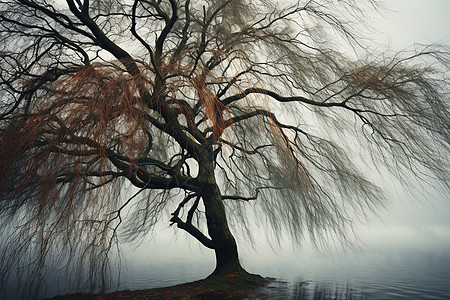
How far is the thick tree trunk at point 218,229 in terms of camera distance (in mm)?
4094

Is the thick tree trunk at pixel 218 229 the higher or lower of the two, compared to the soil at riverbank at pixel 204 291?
higher

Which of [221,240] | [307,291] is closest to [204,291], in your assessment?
[221,240]

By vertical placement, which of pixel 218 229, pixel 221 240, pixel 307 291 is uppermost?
pixel 218 229

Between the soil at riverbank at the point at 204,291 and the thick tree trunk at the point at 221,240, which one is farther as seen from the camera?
the thick tree trunk at the point at 221,240

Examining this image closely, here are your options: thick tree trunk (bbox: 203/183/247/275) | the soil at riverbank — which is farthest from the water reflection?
thick tree trunk (bbox: 203/183/247/275)

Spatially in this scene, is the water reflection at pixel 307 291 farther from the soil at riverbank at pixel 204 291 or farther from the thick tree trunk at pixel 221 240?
the thick tree trunk at pixel 221 240

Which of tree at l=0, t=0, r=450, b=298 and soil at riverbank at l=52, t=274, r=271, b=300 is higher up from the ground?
tree at l=0, t=0, r=450, b=298

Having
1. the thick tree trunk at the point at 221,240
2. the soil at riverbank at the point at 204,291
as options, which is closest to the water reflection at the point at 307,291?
the soil at riverbank at the point at 204,291

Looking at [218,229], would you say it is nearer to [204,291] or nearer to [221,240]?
[221,240]

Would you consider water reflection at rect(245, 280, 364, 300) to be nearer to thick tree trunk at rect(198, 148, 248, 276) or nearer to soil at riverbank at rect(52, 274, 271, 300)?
soil at riverbank at rect(52, 274, 271, 300)

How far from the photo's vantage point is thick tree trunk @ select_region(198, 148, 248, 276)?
409cm

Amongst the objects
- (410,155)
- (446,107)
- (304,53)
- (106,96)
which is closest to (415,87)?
(446,107)

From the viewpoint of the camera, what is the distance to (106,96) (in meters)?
2.48

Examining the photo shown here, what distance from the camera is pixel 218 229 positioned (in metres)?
4.15
